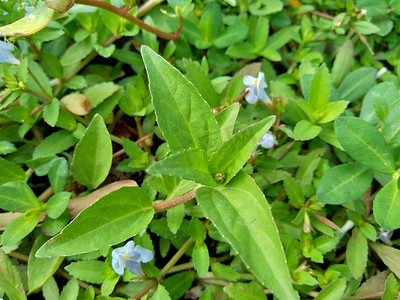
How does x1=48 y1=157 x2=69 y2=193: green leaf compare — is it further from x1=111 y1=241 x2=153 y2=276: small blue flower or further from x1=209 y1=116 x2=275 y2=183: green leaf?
x1=209 y1=116 x2=275 y2=183: green leaf

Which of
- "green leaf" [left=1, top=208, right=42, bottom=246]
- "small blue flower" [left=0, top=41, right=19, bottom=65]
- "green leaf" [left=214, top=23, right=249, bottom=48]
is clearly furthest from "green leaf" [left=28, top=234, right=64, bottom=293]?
"green leaf" [left=214, top=23, right=249, bottom=48]

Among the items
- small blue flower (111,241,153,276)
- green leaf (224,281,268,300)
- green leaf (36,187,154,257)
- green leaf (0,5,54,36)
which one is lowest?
green leaf (224,281,268,300)

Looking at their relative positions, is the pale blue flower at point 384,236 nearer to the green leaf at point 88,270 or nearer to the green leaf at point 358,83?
the green leaf at point 358,83

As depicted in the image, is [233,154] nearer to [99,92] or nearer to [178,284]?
[178,284]

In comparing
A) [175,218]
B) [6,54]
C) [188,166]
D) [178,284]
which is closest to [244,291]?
[178,284]

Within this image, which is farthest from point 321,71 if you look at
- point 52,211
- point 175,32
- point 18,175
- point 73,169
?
point 18,175

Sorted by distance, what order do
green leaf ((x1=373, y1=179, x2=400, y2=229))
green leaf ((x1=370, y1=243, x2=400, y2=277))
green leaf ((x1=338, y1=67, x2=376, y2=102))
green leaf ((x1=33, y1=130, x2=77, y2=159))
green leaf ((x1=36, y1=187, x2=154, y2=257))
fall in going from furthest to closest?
green leaf ((x1=338, y1=67, x2=376, y2=102)) < green leaf ((x1=33, y1=130, x2=77, y2=159)) < green leaf ((x1=370, y1=243, x2=400, y2=277)) < green leaf ((x1=373, y1=179, x2=400, y2=229)) < green leaf ((x1=36, y1=187, x2=154, y2=257))

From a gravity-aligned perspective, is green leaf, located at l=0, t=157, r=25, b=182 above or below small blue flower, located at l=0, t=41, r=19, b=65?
below

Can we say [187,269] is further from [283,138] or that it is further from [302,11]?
[302,11]
